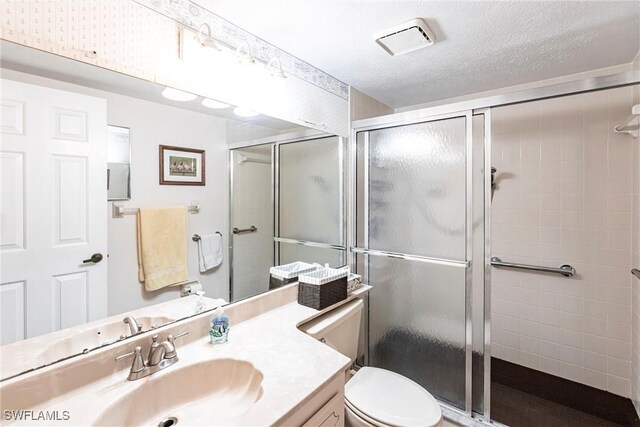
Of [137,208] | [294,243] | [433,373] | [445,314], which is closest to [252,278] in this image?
[294,243]

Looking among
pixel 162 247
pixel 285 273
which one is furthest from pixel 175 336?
pixel 285 273

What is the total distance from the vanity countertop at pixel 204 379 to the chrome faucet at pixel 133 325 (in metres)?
0.04

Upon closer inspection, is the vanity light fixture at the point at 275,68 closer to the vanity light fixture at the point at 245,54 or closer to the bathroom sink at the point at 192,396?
the vanity light fixture at the point at 245,54

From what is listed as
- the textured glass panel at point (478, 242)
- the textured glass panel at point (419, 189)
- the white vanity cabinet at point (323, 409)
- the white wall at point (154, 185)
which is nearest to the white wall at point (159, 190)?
the white wall at point (154, 185)

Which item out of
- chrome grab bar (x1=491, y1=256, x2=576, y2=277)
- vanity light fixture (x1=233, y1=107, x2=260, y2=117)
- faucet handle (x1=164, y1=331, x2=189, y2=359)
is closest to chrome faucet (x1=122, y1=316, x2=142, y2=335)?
faucet handle (x1=164, y1=331, x2=189, y2=359)

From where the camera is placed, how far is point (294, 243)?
184 cm

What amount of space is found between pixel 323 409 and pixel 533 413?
1724 mm

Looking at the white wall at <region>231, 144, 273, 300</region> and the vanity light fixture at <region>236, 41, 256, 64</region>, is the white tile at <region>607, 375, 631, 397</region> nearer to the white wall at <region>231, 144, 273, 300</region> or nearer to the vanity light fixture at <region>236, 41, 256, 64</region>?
the white wall at <region>231, 144, 273, 300</region>

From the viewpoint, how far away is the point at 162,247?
1.20 m

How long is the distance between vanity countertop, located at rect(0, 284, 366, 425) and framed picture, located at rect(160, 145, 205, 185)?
0.58m

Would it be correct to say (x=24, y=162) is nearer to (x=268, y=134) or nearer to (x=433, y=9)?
(x=268, y=134)

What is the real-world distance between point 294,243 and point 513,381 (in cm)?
191

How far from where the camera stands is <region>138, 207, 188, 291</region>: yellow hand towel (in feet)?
3.72

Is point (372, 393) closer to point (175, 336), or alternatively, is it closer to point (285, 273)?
point (285, 273)
